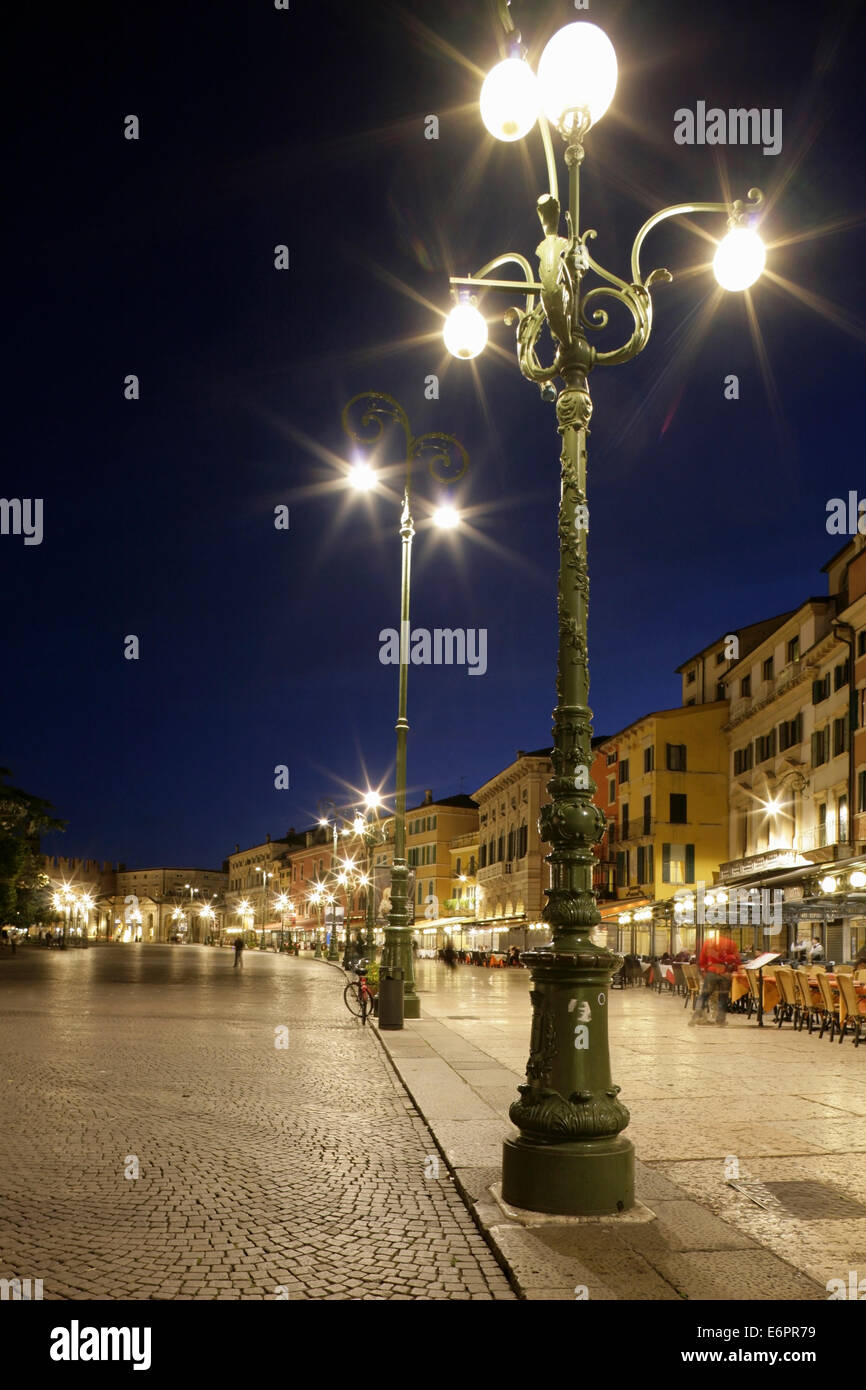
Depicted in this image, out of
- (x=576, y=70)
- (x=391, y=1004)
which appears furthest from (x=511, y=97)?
(x=391, y=1004)

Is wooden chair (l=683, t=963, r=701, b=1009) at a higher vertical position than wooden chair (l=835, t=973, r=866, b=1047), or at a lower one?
lower

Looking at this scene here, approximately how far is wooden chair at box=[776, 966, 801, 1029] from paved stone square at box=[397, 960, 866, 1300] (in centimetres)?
159

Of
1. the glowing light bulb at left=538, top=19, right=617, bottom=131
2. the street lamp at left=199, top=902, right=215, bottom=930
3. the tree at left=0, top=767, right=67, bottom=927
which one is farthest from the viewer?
the street lamp at left=199, top=902, right=215, bottom=930

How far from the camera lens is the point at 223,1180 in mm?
7109

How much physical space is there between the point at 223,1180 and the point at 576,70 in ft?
23.6

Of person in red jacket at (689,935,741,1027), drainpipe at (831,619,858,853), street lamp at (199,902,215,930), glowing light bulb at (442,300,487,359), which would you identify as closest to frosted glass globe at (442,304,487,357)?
glowing light bulb at (442,300,487,359)

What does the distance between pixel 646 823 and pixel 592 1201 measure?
45.5 m

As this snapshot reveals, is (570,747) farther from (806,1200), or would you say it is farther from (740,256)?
(740,256)

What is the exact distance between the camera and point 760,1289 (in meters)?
4.77

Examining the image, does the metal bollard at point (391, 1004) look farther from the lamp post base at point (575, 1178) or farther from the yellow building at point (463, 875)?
the yellow building at point (463, 875)

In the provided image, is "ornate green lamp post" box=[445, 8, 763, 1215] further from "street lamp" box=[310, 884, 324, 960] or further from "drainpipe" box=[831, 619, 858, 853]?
"street lamp" box=[310, 884, 324, 960]

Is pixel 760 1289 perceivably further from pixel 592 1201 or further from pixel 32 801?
pixel 32 801

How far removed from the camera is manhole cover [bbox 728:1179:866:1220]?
20.0 feet
